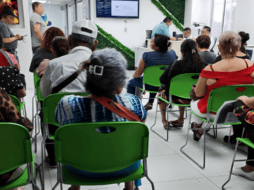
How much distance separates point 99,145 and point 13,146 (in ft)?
1.32

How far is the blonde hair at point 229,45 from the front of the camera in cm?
224

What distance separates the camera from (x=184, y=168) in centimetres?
225

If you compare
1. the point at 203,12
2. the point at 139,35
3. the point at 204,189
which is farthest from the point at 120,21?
the point at 204,189

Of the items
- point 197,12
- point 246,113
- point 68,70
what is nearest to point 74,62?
point 68,70

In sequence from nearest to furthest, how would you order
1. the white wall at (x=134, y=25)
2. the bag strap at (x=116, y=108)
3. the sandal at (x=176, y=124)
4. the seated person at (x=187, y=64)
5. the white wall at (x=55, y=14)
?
the bag strap at (x=116, y=108)
the seated person at (x=187, y=64)
the sandal at (x=176, y=124)
the white wall at (x=134, y=25)
the white wall at (x=55, y=14)

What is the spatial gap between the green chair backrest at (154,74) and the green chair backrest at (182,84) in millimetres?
497

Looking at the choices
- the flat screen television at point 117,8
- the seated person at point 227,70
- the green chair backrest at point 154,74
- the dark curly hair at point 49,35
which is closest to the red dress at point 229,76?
the seated person at point 227,70

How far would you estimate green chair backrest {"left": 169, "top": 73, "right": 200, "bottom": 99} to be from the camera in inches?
105

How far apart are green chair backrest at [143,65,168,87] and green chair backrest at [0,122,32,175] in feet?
7.39

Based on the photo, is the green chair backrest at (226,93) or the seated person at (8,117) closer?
the seated person at (8,117)

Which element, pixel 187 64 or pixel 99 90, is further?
pixel 187 64

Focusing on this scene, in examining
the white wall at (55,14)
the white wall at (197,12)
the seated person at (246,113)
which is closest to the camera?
the seated person at (246,113)

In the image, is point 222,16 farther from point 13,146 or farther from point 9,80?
point 13,146

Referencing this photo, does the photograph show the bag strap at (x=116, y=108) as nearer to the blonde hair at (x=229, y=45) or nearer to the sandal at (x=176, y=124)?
the blonde hair at (x=229, y=45)
